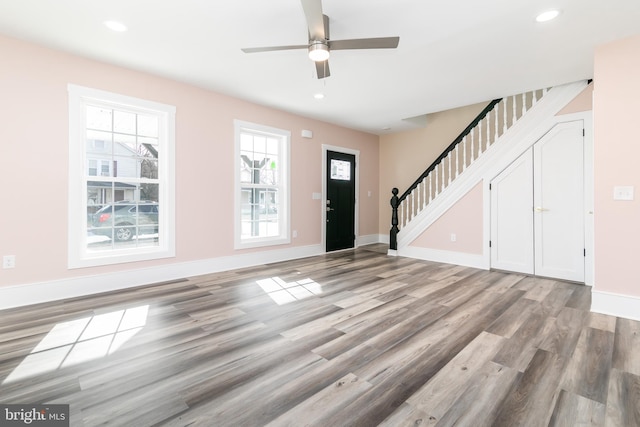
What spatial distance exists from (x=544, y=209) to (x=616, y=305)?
1673 millimetres

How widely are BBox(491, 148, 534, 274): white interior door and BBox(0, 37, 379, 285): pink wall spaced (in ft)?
11.0

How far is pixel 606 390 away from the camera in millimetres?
1715

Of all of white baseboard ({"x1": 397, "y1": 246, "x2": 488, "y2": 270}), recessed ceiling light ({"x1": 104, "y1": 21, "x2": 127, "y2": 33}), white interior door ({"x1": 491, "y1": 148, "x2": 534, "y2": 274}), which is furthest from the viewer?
white baseboard ({"x1": 397, "y1": 246, "x2": 488, "y2": 270})

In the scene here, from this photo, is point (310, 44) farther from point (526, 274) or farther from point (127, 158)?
point (526, 274)

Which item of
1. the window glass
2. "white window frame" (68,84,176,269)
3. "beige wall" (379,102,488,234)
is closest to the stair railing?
"beige wall" (379,102,488,234)

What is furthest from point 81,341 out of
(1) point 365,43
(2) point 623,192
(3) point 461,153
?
(3) point 461,153

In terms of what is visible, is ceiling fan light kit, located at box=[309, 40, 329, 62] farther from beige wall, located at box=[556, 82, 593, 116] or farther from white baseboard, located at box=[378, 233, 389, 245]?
white baseboard, located at box=[378, 233, 389, 245]

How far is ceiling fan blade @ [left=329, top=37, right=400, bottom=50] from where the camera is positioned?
2.38m

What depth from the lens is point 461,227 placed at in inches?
201

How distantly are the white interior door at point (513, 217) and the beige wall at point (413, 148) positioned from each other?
6.67 feet

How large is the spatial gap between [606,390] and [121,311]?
3808 millimetres

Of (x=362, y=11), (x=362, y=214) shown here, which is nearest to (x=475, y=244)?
A: (x=362, y=214)

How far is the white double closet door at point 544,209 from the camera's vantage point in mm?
3959

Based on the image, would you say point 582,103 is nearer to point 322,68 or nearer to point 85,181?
point 322,68
